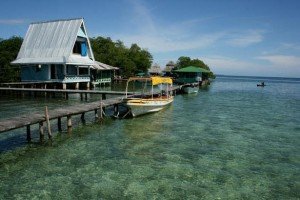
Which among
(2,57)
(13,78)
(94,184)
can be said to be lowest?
(94,184)

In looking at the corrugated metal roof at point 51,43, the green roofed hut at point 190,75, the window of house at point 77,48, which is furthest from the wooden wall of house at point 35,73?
the green roofed hut at point 190,75

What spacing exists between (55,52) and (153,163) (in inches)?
1228

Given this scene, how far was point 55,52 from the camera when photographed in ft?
132

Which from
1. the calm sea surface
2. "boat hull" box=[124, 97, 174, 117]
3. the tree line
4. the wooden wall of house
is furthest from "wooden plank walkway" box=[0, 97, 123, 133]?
the tree line

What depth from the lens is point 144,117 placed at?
77.6 ft

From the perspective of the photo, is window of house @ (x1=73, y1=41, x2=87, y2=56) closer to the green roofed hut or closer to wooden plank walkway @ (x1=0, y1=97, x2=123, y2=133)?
the green roofed hut

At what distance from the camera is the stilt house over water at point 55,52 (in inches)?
1555

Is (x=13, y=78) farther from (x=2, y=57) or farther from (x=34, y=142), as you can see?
(x=34, y=142)

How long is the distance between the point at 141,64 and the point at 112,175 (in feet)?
221

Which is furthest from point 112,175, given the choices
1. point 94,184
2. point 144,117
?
point 144,117

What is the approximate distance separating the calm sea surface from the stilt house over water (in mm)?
20135

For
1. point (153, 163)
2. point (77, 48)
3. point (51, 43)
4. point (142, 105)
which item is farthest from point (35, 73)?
point (153, 163)

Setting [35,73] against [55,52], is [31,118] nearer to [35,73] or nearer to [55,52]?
[55,52]

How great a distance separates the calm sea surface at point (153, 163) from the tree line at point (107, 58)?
2771cm
